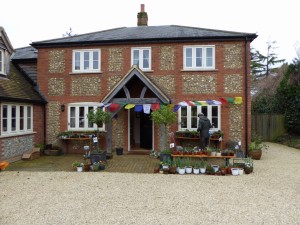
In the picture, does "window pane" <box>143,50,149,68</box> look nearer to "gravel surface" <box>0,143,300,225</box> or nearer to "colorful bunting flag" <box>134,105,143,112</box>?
"colorful bunting flag" <box>134,105,143,112</box>

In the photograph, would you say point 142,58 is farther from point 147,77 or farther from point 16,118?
point 16,118

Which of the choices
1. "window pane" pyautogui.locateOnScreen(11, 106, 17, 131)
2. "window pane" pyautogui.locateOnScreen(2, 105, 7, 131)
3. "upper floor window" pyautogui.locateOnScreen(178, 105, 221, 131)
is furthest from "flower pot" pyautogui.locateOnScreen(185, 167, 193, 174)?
"window pane" pyautogui.locateOnScreen(11, 106, 17, 131)

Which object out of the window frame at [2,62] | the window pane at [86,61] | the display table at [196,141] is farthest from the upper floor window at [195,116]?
the window frame at [2,62]

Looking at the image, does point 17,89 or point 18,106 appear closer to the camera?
point 18,106

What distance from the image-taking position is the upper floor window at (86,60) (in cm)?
1474

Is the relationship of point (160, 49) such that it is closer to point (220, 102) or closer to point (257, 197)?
point (220, 102)

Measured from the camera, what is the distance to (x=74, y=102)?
1479 centimetres

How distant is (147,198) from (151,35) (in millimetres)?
10078

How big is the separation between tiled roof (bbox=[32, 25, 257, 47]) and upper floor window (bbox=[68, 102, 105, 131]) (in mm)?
3495

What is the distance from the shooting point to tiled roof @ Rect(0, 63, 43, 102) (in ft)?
39.9

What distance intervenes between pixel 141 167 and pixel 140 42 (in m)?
6.97

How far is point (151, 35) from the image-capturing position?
48.0 feet

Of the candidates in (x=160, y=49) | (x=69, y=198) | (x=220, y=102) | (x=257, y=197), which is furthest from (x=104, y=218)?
(x=160, y=49)

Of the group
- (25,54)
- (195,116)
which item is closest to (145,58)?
(195,116)
